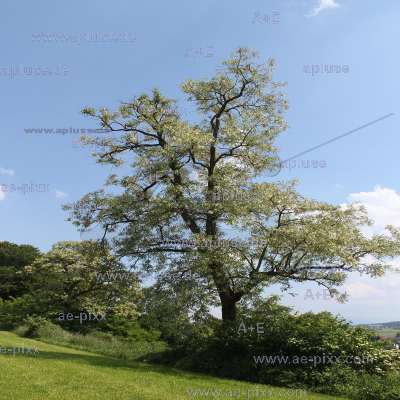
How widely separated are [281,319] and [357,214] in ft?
18.2

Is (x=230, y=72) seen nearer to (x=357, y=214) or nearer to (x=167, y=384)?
(x=357, y=214)

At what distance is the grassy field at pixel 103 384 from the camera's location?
460 inches

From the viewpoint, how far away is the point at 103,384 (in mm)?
13125

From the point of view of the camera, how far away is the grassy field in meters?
11.7

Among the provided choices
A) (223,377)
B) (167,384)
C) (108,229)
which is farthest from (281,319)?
(108,229)

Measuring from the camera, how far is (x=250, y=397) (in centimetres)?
1328
